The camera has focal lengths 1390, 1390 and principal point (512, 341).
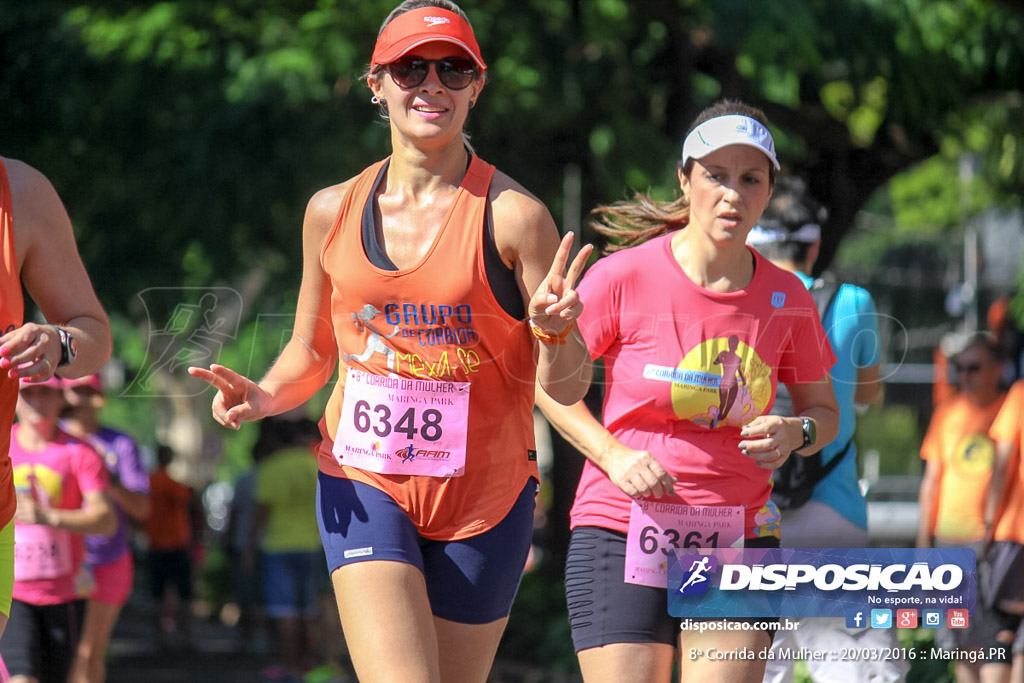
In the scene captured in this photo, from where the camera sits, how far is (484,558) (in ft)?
11.8

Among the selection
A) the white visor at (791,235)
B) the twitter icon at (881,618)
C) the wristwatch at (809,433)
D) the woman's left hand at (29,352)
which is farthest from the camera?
the white visor at (791,235)

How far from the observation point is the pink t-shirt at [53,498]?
6.05m

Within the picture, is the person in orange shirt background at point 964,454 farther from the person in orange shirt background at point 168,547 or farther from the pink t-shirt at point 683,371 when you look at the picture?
the person in orange shirt background at point 168,547

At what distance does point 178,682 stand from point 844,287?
7714 mm

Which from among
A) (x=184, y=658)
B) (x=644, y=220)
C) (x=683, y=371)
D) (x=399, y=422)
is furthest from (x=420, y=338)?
(x=184, y=658)

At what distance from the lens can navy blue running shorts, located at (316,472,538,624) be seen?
3.49m

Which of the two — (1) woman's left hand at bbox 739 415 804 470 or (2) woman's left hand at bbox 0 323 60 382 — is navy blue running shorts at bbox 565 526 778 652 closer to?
(1) woman's left hand at bbox 739 415 804 470

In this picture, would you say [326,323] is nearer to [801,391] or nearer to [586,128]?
[801,391]

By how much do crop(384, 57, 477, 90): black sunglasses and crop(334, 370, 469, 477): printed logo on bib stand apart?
0.77 meters

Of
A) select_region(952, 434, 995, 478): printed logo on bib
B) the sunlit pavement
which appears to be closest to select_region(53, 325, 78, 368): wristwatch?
select_region(952, 434, 995, 478): printed logo on bib

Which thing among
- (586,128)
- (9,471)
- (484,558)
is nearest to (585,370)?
(484,558)

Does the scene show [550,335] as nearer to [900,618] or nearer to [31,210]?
[31,210]

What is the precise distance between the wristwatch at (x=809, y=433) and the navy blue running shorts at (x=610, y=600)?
287mm

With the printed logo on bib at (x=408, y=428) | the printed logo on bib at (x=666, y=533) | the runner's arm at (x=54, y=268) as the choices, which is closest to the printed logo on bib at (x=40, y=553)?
the runner's arm at (x=54, y=268)
